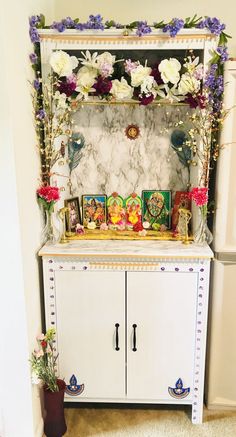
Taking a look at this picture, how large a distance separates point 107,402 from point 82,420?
0.17 meters

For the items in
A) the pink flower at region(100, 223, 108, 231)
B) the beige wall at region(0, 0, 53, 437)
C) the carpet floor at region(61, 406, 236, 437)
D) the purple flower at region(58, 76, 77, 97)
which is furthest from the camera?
the pink flower at region(100, 223, 108, 231)

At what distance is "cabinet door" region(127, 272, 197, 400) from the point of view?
7.36 feet

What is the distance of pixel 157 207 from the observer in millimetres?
2598

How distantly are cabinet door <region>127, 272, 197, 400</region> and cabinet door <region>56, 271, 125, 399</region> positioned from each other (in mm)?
59

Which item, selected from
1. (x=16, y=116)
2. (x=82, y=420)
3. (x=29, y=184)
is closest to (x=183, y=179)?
(x=29, y=184)

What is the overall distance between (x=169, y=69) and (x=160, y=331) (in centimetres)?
140

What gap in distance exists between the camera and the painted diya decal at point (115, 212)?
2.59 m

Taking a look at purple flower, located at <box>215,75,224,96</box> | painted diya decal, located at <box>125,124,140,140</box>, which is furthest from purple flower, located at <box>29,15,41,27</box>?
purple flower, located at <box>215,75,224,96</box>

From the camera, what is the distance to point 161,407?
2502 mm

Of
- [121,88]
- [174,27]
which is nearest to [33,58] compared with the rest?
[121,88]

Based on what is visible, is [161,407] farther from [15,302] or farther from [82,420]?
[15,302]

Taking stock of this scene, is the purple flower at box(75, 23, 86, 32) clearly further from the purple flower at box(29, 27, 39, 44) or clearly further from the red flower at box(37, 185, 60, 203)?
the red flower at box(37, 185, 60, 203)

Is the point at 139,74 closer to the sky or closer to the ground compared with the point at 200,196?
closer to the sky

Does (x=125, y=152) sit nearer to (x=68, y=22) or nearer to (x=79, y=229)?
(x=79, y=229)
